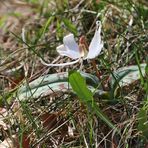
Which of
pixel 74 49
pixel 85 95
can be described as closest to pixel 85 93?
pixel 85 95

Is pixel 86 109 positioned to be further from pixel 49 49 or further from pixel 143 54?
pixel 49 49

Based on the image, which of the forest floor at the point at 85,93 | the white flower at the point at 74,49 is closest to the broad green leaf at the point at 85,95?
the forest floor at the point at 85,93

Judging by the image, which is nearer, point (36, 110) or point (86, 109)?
point (86, 109)

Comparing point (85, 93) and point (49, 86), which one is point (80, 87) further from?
point (49, 86)

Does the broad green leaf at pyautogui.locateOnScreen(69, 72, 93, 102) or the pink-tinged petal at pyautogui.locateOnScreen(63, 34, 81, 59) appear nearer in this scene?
the broad green leaf at pyautogui.locateOnScreen(69, 72, 93, 102)

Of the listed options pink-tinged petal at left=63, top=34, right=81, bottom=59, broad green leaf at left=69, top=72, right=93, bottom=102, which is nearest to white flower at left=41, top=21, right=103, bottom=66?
pink-tinged petal at left=63, top=34, right=81, bottom=59

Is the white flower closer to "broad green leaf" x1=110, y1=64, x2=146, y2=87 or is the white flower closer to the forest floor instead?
the forest floor

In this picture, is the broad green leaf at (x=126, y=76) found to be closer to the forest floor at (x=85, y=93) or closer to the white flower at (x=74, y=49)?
the forest floor at (x=85, y=93)

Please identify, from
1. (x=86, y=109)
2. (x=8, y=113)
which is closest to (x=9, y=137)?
(x=8, y=113)
